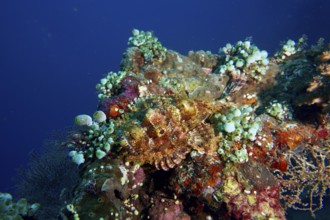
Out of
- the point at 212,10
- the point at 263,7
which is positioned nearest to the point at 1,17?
the point at 212,10

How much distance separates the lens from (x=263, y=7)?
2589 inches

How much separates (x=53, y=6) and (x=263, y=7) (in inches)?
3557

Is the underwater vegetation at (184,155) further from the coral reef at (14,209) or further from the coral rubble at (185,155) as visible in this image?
the coral reef at (14,209)

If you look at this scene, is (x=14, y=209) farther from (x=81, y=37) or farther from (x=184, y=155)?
(x=81, y=37)

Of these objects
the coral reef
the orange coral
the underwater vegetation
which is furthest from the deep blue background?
the coral reef

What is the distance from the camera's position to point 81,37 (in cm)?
10775

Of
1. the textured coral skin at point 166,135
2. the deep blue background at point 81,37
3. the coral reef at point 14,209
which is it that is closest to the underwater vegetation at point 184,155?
the textured coral skin at point 166,135

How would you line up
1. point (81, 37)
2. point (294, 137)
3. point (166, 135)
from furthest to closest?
point (81, 37)
point (294, 137)
point (166, 135)

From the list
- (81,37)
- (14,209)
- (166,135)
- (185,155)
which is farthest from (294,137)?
(81,37)

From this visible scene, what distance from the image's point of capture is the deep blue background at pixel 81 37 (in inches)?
2044

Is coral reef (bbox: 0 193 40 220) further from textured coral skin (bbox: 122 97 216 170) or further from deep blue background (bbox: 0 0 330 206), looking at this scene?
deep blue background (bbox: 0 0 330 206)

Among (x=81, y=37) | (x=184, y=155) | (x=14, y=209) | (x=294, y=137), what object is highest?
(x=81, y=37)

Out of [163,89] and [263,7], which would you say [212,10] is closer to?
[263,7]

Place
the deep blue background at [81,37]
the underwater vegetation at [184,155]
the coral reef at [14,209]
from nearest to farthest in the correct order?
the coral reef at [14,209]
the underwater vegetation at [184,155]
the deep blue background at [81,37]
